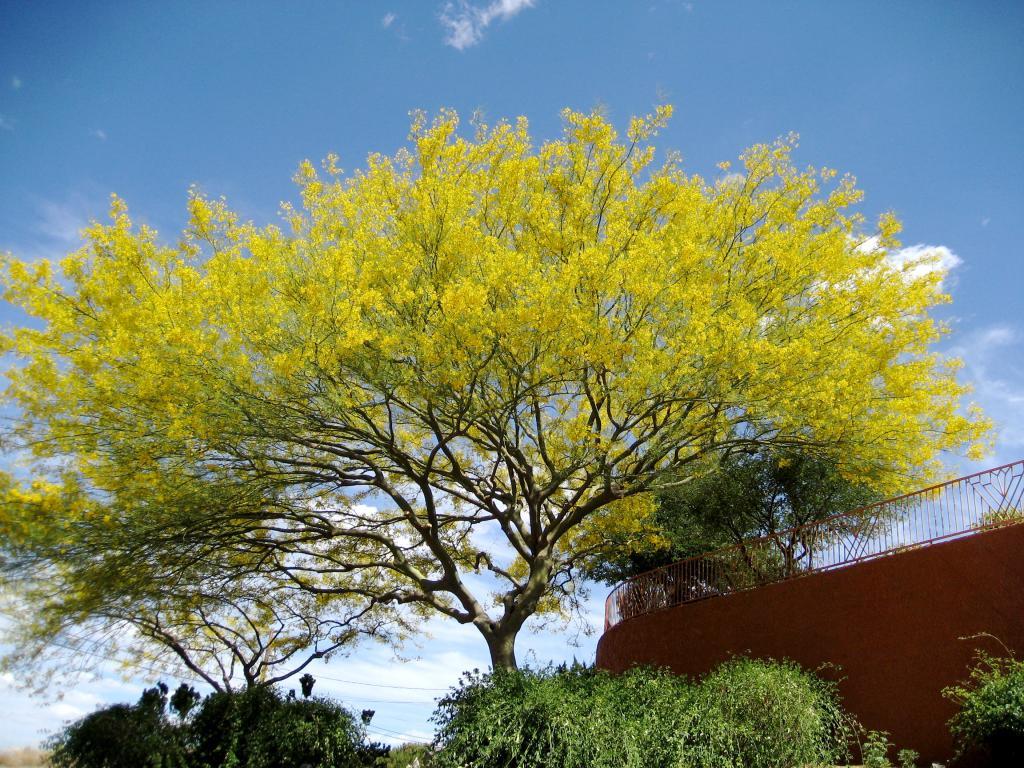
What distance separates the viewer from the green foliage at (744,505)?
530 inches

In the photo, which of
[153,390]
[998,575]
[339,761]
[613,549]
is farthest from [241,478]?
[998,575]

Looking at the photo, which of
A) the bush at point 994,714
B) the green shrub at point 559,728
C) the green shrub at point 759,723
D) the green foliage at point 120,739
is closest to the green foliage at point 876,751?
the green shrub at point 759,723

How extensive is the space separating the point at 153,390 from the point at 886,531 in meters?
8.17

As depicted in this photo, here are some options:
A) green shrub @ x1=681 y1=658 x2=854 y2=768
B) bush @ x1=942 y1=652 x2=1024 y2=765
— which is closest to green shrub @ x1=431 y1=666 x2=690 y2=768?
green shrub @ x1=681 y1=658 x2=854 y2=768

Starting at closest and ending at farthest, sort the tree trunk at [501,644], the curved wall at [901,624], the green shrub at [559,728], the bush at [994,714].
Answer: the bush at [994,714], the green shrub at [559,728], the curved wall at [901,624], the tree trunk at [501,644]

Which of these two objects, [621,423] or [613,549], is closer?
[621,423]

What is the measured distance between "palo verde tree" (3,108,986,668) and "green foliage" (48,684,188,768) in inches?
73.3

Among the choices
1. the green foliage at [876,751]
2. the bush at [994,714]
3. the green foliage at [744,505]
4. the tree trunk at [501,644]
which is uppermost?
the green foliage at [744,505]

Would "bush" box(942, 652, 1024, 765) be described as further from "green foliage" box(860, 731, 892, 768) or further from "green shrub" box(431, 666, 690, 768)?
"green shrub" box(431, 666, 690, 768)

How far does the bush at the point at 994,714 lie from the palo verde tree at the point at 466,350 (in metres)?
2.86

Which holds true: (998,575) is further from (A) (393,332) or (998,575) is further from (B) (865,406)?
(A) (393,332)

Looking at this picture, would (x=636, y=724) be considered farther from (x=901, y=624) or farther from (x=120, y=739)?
(x=120, y=739)

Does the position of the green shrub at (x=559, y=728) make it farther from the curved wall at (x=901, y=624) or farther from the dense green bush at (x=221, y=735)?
the curved wall at (x=901, y=624)

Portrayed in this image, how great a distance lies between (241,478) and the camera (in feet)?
27.6
